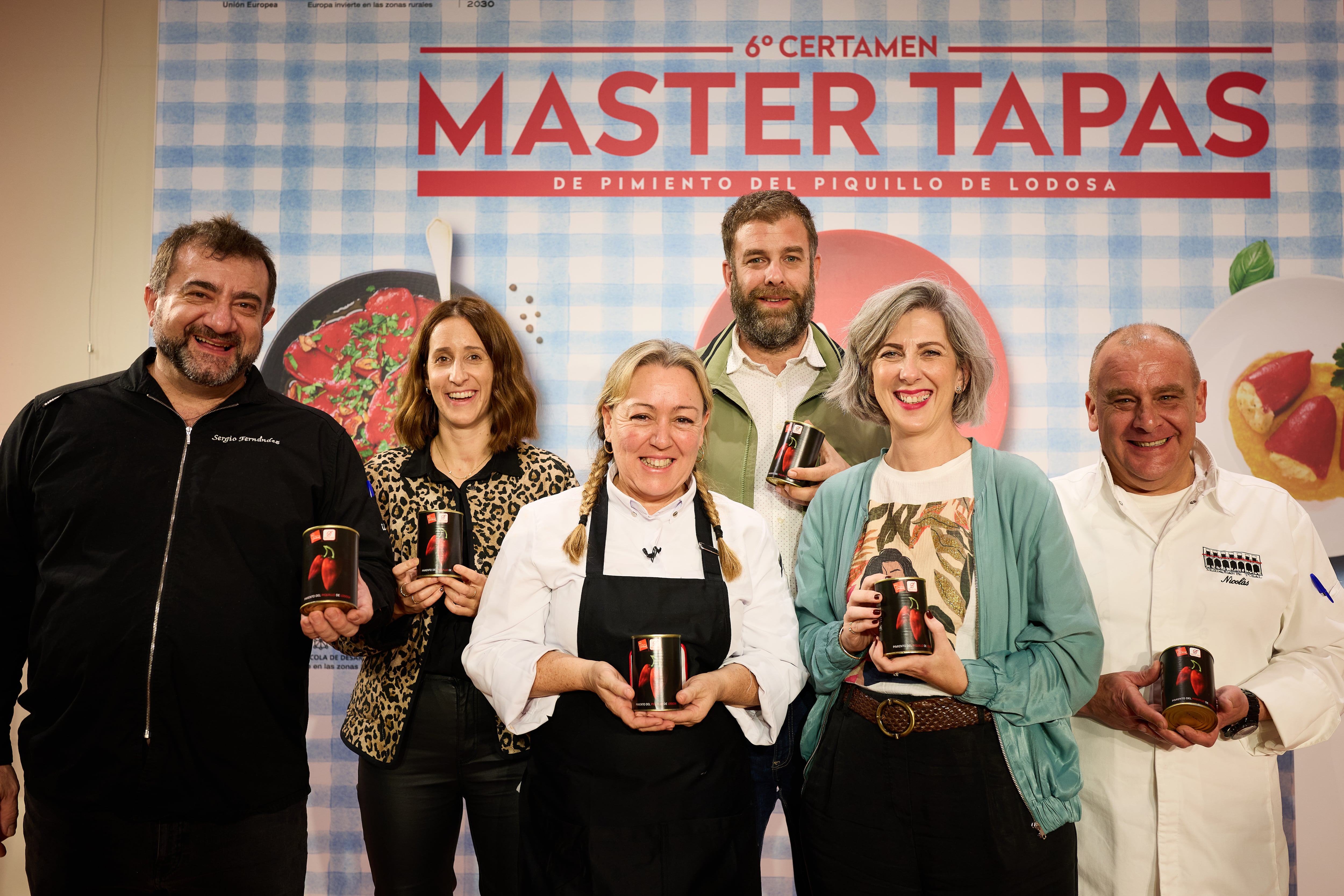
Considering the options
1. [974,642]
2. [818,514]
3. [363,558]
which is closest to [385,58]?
[363,558]

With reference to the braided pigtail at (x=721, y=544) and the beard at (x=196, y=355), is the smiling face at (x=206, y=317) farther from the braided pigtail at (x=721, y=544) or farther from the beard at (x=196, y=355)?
the braided pigtail at (x=721, y=544)

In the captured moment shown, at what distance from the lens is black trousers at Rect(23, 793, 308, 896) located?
6.12ft

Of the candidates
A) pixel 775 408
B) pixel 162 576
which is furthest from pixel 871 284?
pixel 162 576

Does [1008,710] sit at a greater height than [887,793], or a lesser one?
greater

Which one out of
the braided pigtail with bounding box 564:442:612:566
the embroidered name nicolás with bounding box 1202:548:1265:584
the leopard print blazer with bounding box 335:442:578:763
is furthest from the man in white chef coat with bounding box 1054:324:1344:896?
the leopard print blazer with bounding box 335:442:578:763

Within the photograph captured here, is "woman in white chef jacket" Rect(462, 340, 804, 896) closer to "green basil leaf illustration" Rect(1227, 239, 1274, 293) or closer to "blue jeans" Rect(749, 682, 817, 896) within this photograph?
"blue jeans" Rect(749, 682, 817, 896)

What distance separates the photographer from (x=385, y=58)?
10.3ft

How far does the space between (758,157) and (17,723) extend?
3448mm

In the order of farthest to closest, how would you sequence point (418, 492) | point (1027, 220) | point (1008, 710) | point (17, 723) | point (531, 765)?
1. point (17, 723)
2. point (1027, 220)
3. point (418, 492)
4. point (531, 765)
5. point (1008, 710)

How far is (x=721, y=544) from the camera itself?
6.39 ft

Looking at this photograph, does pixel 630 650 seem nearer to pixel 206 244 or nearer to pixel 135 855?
pixel 135 855

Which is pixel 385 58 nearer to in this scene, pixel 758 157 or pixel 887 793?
pixel 758 157

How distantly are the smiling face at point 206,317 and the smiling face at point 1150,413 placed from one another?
214 cm

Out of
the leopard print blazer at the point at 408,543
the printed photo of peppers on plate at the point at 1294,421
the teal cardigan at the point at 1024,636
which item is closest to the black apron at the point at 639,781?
the teal cardigan at the point at 1024,636
